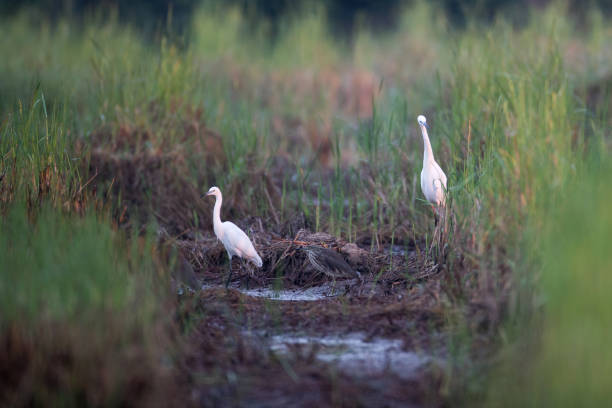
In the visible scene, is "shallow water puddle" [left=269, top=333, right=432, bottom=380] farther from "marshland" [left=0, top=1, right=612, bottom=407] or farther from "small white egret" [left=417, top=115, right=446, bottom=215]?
"small white egret" [left=417, top=115, right=446, bottom=215]

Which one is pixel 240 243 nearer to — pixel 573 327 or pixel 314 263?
pixel 314 263

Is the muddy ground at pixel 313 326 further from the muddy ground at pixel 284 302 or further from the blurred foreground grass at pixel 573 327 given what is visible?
the blurred foreground grass at pixel 573 327

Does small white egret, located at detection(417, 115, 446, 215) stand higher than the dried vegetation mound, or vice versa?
small white egret, located at detection(417, 115, 446, 215)

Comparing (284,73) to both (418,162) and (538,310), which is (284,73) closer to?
(418,162)

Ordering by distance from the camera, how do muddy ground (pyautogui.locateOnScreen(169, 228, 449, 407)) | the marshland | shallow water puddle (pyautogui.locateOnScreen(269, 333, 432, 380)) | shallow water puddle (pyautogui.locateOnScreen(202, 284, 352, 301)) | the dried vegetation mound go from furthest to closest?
the dried vegetation mound, shallow water puddle (pyautogui.locateOnScreen(202, 284, 352, 301)), shallow water puddle (pyautogui.locateOnScreen(269, 333, 432, 380)), muddy ground (pyautogui.locateOnScreen(169, 228, 449, 407)), the marshland

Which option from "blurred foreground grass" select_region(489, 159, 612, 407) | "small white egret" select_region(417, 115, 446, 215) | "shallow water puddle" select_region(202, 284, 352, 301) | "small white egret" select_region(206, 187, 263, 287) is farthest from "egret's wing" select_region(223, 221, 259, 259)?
"blurred foreground grass" select_region(489, 159, 612, 407)

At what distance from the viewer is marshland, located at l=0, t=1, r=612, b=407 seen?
2.61 meters

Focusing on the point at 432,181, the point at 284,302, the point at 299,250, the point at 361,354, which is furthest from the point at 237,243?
the point at 361,354

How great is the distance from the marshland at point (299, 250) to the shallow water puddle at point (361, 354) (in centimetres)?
1

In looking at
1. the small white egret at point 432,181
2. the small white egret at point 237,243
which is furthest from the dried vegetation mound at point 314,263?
the small white egret at point 432,181

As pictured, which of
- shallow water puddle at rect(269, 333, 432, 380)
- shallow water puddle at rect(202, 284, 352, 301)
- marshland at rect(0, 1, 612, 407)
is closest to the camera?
marshland at rect(0, 1, 612, 407)

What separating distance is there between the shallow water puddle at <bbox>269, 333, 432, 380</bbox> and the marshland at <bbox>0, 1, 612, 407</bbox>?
0.05ft

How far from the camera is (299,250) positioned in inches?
186

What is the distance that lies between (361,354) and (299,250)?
1.50 metres
